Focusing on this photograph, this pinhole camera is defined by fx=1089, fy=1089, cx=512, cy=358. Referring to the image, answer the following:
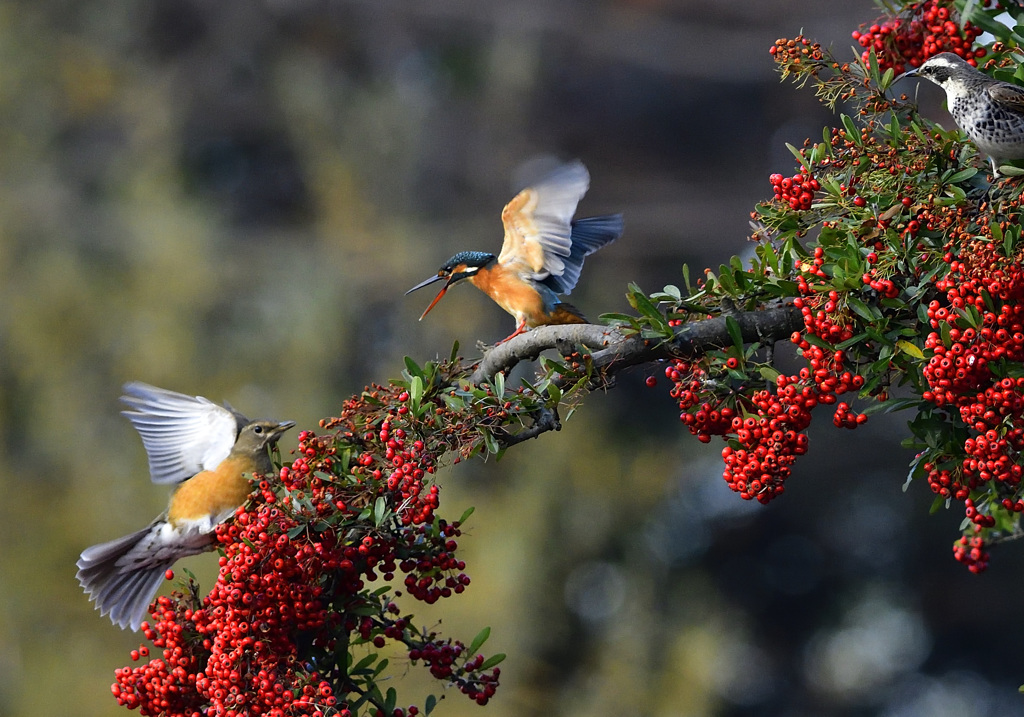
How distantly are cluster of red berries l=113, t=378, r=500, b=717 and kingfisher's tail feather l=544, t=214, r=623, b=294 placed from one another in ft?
2.56

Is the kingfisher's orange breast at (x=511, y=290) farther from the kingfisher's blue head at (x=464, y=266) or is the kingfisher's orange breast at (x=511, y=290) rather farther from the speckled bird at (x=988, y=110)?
the speckled bird at (x=988, y=110)

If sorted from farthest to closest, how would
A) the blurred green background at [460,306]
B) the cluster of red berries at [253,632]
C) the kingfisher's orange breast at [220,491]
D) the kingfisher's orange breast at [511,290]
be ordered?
the blurred green background at [460,306]
the kingfisher's orange breast at [511,290]
the kingfisher's orange breast at [220,491]
the cluster of red berries at [253,632]

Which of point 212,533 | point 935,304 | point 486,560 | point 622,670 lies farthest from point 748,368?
point 622,670

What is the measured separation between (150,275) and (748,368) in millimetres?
7743

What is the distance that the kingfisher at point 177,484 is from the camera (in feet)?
7.93

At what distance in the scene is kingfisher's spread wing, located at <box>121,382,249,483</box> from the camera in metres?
2.57

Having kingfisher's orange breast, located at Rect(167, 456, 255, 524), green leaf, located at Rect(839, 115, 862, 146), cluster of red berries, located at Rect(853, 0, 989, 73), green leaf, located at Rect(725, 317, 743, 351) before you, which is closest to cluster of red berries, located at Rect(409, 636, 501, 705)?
kingfisher's orange breast, located at Rect(167, 456, 255, 524)

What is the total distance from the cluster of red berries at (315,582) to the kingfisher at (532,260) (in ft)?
1.86

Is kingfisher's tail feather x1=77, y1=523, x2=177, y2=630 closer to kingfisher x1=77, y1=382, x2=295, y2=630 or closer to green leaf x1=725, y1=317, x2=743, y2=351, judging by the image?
kingfisher x1=77, y1=382, x2=295, y2=630

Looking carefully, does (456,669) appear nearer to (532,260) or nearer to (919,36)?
(532,260)

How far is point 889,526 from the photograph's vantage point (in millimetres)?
9992

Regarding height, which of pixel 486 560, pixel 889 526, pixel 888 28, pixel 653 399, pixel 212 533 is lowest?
pixel 212 533

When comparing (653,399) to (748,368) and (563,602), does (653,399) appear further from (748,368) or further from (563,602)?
(748,368)

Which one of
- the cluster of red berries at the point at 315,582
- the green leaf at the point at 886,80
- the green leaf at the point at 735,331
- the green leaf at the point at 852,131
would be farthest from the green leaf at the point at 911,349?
the cluster of red berries at the point at 315,582
